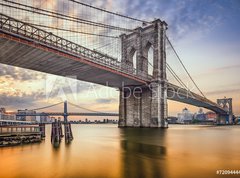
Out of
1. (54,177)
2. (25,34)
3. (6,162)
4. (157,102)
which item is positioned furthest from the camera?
(157,102)

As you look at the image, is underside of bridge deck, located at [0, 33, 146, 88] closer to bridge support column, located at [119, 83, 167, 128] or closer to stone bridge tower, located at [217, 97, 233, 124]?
bridge support column, located at [119, 83, 167, 128]

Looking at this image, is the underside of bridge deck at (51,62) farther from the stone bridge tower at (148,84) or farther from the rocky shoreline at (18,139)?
the rocky shoreline at (18,139)

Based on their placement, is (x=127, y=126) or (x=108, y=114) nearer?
(x=127, y=126)

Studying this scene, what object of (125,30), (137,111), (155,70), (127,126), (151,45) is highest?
(125,30)

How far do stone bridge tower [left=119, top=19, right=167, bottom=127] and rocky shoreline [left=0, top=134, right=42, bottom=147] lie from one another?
2618 centimetres

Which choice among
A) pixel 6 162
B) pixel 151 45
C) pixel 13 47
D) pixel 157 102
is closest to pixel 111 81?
pixel 157 102

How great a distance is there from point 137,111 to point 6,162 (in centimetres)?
4192

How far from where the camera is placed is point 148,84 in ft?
158

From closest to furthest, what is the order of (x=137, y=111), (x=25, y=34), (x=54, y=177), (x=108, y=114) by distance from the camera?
1. (x=54, y=177)
2. (x=25, y=34)
3. (x=137, y=111)
4. (x=108, y=114)

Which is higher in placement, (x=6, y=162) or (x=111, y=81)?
(x=111, y=81)

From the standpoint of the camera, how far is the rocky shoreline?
756 inches

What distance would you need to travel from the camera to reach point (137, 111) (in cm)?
5266

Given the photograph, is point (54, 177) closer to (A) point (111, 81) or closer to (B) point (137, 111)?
(A) point (111, 81)

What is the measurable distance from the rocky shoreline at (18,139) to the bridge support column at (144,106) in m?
28.8
